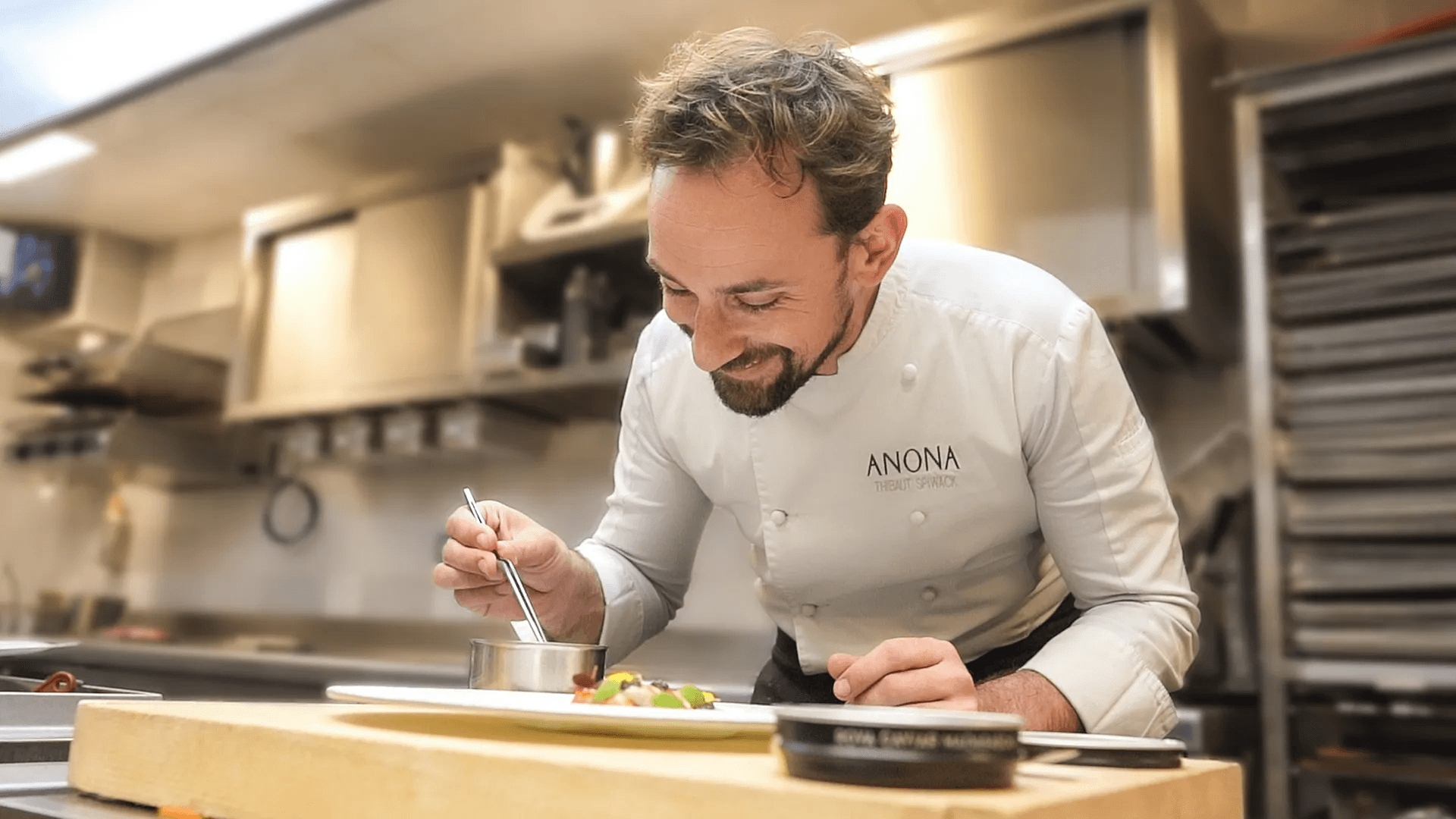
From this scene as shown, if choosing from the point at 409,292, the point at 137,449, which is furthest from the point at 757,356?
the point at 137,449

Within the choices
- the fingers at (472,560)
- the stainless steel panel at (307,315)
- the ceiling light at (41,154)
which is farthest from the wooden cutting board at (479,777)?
the ceiling light at (41,154)

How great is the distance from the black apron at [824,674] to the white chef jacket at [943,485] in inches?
0.6

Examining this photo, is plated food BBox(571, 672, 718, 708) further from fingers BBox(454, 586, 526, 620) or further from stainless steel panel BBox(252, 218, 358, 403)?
stainless steel panel BBox(252, 218, 358, 403)

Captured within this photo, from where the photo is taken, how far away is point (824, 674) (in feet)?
4.70

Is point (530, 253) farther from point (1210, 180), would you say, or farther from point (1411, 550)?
point (1411, 550)

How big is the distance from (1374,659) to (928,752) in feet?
6.63

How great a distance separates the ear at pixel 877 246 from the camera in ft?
3.99

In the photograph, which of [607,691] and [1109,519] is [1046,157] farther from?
[607,691]

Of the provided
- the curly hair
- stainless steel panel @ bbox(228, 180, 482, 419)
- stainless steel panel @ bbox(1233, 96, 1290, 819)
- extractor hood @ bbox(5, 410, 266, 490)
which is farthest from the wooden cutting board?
extractor hood @ bbox(5, 410, 266, 490)

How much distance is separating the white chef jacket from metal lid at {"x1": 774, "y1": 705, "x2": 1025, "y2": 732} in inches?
20.5

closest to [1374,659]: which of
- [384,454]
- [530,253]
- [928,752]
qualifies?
[928,752]

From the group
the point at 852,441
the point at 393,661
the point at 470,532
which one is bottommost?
the point at 393,661

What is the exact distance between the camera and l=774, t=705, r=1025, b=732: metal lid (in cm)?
57

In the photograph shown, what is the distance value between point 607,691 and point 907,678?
227 millimetres
